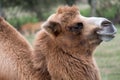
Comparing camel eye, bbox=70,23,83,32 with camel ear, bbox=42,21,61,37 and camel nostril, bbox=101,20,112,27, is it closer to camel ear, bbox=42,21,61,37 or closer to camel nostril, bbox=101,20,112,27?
camel ear, bbox=42,21,61,37

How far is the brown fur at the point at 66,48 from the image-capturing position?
199 inches

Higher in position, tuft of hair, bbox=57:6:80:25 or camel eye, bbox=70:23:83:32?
tuft of hair, bbox=57:6:80:25

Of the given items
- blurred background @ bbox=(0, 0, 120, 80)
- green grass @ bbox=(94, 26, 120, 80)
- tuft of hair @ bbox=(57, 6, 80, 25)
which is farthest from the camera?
blurred background @ bbox=(0, 0, 120, 80)

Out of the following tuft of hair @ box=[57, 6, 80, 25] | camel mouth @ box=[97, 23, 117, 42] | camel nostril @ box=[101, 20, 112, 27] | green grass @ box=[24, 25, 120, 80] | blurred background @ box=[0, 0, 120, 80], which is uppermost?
blurred background @ box=[0, 0, 120, 80]

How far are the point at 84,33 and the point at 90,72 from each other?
44cm

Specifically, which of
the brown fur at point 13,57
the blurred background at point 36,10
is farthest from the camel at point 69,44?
the blurred background at point 36,10

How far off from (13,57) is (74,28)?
77 centimetres

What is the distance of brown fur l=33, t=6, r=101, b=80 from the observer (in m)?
5.05

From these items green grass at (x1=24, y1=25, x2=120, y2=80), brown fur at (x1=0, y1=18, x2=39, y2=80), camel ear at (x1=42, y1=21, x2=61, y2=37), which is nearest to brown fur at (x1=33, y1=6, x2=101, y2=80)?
camel ear at (x1=42, y1=21, x2=61, y2=37)

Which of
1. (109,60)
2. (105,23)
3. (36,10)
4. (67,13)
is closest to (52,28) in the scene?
(67,13)

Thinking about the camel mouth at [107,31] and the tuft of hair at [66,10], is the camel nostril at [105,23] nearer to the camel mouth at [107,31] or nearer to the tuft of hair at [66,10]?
the camel mouth at [107,31]

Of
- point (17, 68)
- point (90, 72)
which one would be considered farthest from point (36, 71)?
point (90, 72)

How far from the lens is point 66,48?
5094mm

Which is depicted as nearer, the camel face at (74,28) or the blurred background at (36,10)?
the camel face at (74,28)
